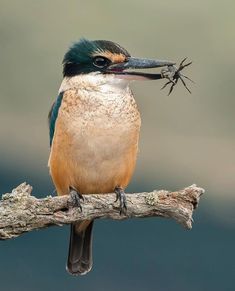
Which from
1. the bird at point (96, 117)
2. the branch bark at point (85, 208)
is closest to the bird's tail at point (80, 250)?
the bird at point (96, 117)

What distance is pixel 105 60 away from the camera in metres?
3.32

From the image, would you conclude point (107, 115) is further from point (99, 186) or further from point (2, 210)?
point (2, 210)

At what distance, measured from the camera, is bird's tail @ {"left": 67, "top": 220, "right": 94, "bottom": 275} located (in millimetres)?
3803

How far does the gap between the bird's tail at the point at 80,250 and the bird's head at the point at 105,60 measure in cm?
74

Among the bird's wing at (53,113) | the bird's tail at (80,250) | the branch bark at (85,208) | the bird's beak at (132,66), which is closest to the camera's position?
the branch bark at (85,208)

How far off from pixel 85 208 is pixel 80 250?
61cm

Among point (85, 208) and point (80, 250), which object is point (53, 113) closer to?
point (85, 208)

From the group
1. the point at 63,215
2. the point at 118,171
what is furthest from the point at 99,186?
the point at 63,215

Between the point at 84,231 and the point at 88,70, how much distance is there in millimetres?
771

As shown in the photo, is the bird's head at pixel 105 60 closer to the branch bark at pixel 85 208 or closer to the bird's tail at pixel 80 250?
the branch bark at pixel 85 208

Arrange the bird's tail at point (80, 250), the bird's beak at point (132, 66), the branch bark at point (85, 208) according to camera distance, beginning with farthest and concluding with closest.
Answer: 1. the bird's tail at point (80, 250)
2. the bird's beak at point (132, 66)
3. the branch bark at point (85, 208)

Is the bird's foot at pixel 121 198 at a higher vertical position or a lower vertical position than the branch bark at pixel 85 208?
higher

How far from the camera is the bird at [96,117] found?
10.8ft

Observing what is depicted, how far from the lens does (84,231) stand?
380 centimetres
